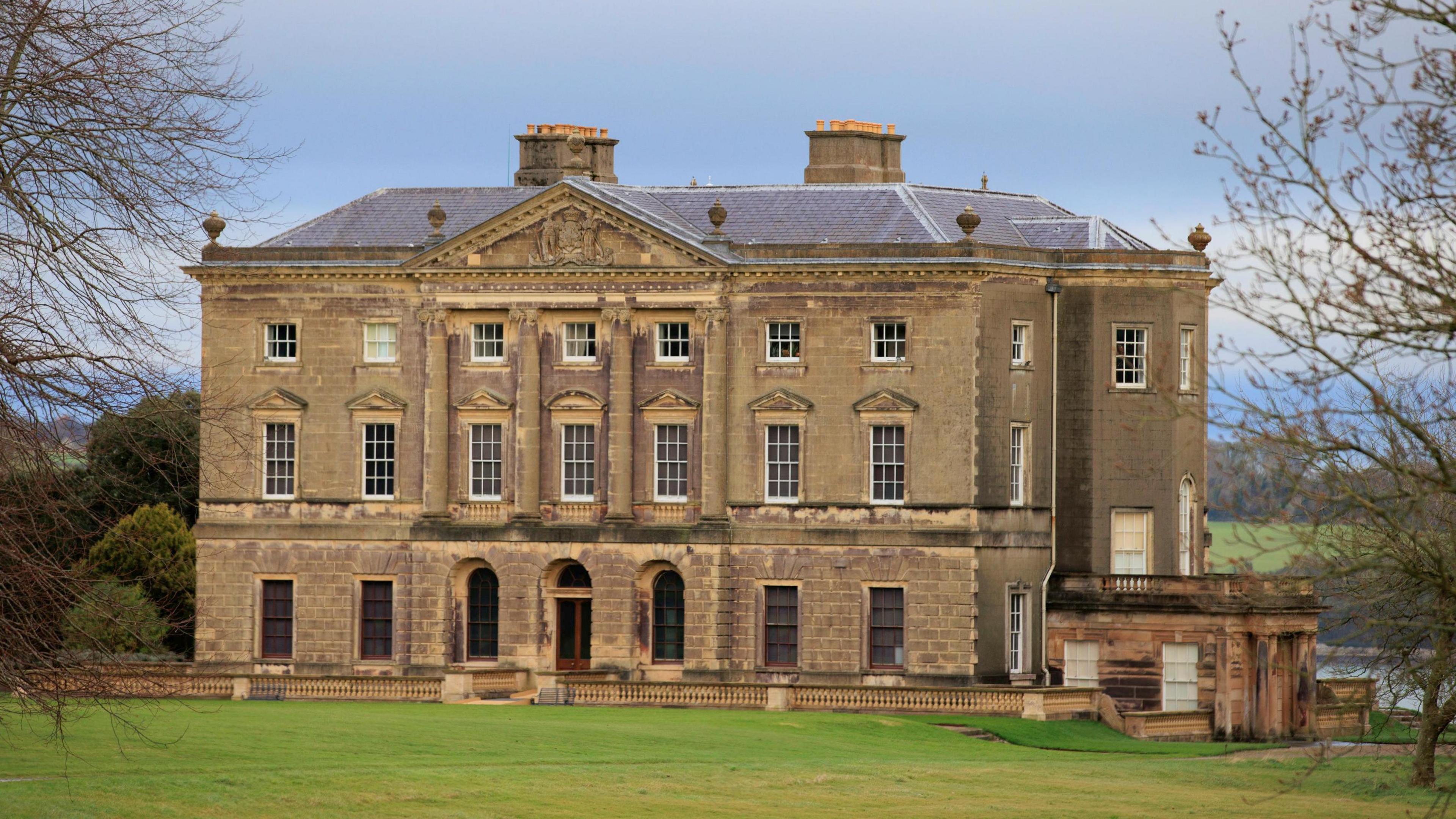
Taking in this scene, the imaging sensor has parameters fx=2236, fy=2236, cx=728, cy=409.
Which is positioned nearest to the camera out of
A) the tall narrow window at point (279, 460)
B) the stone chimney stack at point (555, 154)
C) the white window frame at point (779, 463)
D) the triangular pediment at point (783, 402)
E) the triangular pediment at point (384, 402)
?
the triangular pediment at point (783, 402)

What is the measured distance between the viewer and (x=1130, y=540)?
54750mm

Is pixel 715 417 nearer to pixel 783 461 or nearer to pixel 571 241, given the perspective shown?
pixel 783 461

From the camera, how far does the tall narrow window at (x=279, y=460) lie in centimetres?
5619

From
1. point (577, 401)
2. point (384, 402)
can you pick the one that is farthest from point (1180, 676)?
point (384, 402)

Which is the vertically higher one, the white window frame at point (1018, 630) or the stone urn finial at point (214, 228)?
the stone urn finial at point (214, 228)

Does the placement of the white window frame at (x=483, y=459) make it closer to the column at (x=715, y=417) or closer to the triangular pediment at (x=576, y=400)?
the triangular pediment at (x=576, y=400)

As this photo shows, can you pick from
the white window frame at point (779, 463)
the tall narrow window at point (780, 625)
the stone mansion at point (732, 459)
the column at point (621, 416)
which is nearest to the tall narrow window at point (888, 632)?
the stone mansion at point (732, 459)

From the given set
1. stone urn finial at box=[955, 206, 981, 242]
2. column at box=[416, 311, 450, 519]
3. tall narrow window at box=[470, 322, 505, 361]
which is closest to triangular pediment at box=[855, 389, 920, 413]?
stone urn finial at box=[955, 206, 981, 242]

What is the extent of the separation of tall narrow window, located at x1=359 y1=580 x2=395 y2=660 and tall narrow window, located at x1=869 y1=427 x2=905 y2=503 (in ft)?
40.7

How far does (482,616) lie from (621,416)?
6.25m

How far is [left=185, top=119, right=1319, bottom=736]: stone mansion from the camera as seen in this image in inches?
2079

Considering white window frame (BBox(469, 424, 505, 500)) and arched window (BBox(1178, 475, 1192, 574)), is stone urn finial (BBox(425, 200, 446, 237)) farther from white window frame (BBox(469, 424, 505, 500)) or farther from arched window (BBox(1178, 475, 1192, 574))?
arched window (BBox(1178, 475, 1192, 574))

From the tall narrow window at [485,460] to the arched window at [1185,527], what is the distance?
16.9 metres

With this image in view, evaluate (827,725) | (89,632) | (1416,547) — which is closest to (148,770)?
(89,632)
